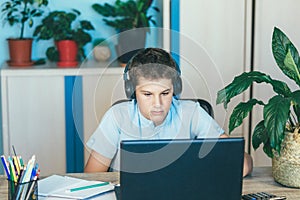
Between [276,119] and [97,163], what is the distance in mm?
702

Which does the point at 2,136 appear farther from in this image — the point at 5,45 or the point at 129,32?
the point at 129,32

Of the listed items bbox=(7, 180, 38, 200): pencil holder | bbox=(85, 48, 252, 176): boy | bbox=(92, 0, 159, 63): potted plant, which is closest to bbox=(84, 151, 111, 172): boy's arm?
bbox=(85, 48, 252, 176): boy

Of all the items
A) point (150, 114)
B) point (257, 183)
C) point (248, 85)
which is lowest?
point (257, 183)

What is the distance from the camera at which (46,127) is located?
11.1 feet

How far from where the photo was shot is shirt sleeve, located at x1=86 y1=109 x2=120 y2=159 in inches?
89.3

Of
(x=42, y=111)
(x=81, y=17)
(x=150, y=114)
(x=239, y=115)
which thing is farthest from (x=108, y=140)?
(x=81, y=17)

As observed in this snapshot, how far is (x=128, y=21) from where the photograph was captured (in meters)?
3.47

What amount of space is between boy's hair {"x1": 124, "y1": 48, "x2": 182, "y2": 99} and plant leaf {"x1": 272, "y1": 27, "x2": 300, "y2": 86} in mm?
349

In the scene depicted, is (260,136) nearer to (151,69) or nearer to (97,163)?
(151,69)

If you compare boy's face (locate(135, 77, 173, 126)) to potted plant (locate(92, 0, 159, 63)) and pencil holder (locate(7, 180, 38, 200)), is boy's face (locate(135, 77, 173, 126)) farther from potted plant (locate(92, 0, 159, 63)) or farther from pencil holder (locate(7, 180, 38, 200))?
potted plant (locate(92, 0, 159, 63))

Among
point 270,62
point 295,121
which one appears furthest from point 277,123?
point 270,62

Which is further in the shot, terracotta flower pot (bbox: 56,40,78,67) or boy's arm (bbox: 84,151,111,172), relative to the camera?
terracotta flower pot (bbox: 56,40,78,67)

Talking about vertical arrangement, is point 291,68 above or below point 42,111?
above

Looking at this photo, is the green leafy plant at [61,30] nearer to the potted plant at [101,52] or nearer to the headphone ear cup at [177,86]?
the potted plant at [101,52]
